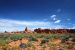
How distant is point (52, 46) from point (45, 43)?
2603 millimetres

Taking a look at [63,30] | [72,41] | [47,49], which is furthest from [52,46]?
[63,30]

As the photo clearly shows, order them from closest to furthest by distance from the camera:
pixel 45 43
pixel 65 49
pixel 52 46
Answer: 1. pixel 65 49
2. pixel 52 46
3. pixel 45 43

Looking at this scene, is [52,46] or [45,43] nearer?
[52,46]

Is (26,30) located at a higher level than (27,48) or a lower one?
higher

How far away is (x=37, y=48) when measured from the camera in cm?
2916

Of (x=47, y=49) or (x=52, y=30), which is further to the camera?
(x=52, y=30)

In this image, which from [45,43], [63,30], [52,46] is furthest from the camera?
[63,30]

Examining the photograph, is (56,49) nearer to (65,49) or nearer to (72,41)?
(65,49)

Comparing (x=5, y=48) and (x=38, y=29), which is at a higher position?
(x=38, y=29)

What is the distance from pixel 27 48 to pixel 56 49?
362cm

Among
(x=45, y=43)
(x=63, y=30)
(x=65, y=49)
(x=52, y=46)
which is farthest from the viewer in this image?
(x=63, y=30)

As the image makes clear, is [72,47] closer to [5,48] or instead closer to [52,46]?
[52,46]

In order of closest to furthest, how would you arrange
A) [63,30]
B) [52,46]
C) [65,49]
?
1. [65,49]
2. [52,46]
3. [63,30]

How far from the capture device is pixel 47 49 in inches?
1110
